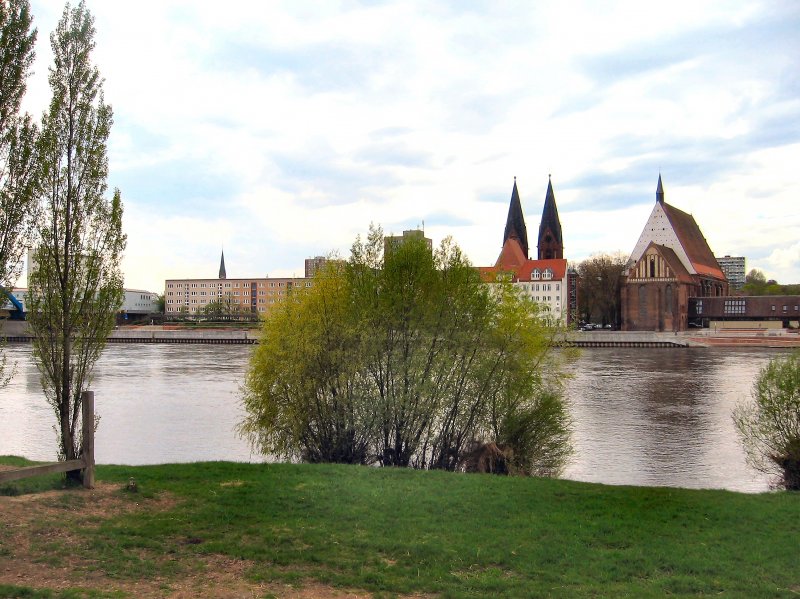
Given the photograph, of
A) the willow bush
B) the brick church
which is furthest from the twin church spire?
the willow bush

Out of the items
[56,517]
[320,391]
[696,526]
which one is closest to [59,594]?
[56,517]

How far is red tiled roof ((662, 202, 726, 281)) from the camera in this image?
379 feet

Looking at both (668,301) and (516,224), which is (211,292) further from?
(668,301)

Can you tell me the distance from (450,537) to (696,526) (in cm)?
376

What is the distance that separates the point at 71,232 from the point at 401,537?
7.09 meters

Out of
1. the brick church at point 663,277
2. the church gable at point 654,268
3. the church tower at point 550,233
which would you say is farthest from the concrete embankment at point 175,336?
the church gable at point 654,268

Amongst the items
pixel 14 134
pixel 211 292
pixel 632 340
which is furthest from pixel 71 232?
pixel 211 292

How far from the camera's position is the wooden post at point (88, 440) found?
10727mm

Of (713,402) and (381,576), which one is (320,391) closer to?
(381,576)

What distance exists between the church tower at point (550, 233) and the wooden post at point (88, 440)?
114 m

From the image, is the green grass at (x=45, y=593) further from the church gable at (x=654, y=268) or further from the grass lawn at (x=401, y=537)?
the church gable at (x=654, y=268)

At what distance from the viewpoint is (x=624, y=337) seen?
9644cm

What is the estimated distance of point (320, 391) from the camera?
19.2 meters

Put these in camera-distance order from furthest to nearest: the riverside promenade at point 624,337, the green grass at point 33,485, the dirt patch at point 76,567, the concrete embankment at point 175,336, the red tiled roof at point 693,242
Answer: the red tiled roof at point 693,242 < the concrete embankment at point 175,336 < the riverside promenade at point 624,337 < the green grass at point 33,485 < the dirt patch at point 76,567
